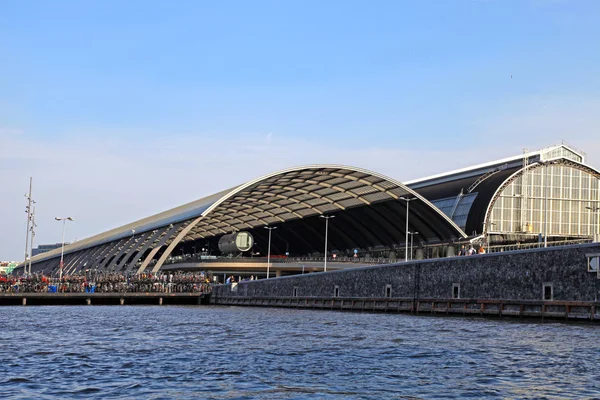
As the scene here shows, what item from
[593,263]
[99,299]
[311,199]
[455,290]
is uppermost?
[311,199]

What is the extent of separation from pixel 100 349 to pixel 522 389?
17.3 meters

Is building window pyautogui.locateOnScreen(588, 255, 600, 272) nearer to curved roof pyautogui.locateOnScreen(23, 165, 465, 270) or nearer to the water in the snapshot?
the water

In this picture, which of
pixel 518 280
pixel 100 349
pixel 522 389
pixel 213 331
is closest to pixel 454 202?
pixel 518 280

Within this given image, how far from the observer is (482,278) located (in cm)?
5316

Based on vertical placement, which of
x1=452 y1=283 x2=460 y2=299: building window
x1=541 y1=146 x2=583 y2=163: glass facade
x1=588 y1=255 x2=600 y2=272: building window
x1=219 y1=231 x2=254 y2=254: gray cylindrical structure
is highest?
x1=541 y1=146 x2=583 y2=163: glass facade

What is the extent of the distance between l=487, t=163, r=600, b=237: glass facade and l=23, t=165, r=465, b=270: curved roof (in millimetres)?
7498

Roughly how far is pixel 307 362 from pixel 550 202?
8862 cm

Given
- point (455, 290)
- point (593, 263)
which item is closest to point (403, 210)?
point (455, 290)

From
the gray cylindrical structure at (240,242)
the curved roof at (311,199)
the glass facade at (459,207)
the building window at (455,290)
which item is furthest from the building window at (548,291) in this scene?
the gray cylindrical structure at (240,242)

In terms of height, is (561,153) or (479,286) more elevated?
(561,153)

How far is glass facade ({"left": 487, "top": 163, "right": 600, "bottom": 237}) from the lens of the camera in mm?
108688

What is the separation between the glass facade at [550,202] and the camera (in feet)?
357

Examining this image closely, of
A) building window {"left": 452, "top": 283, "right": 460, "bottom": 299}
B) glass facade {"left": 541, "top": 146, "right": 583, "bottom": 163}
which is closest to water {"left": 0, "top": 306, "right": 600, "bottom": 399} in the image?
building window {"left": 452, "top": 283, "right": 460, "bottom": 299}

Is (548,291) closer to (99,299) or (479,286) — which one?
(479,286)
